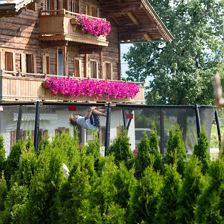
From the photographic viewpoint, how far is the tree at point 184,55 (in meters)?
40.3

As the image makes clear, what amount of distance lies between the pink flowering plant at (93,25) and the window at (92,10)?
2.02m

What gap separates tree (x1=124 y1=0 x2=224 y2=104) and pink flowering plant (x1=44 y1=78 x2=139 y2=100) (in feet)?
33.8

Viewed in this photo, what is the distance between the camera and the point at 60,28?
25.8 m

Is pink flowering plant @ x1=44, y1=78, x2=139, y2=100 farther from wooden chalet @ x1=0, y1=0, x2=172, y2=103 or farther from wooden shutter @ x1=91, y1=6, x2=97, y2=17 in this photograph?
wooden shutter @ x1=91, y1=6, x2=97, y2=17

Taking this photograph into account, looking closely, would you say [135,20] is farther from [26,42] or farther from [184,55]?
[184,55]

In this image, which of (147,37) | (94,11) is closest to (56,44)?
(94,11)

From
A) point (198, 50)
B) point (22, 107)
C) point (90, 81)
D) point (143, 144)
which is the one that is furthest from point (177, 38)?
point (143, 144)

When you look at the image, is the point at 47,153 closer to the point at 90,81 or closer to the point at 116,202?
the point at 116,202

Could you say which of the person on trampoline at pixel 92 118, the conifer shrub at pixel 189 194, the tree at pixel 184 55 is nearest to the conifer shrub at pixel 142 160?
the person on trampoline at pixel 92 118

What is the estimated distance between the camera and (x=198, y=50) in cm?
4084

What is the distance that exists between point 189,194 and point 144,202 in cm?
64

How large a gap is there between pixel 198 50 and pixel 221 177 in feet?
114

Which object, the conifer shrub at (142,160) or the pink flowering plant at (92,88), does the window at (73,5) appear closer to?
the pink flowering plant at (92,88)

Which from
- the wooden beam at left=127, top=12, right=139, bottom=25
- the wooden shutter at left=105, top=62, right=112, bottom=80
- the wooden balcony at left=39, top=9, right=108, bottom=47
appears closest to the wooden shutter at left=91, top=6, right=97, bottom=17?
the wooden beam at left=127, top=12, right=139, bottom=25
